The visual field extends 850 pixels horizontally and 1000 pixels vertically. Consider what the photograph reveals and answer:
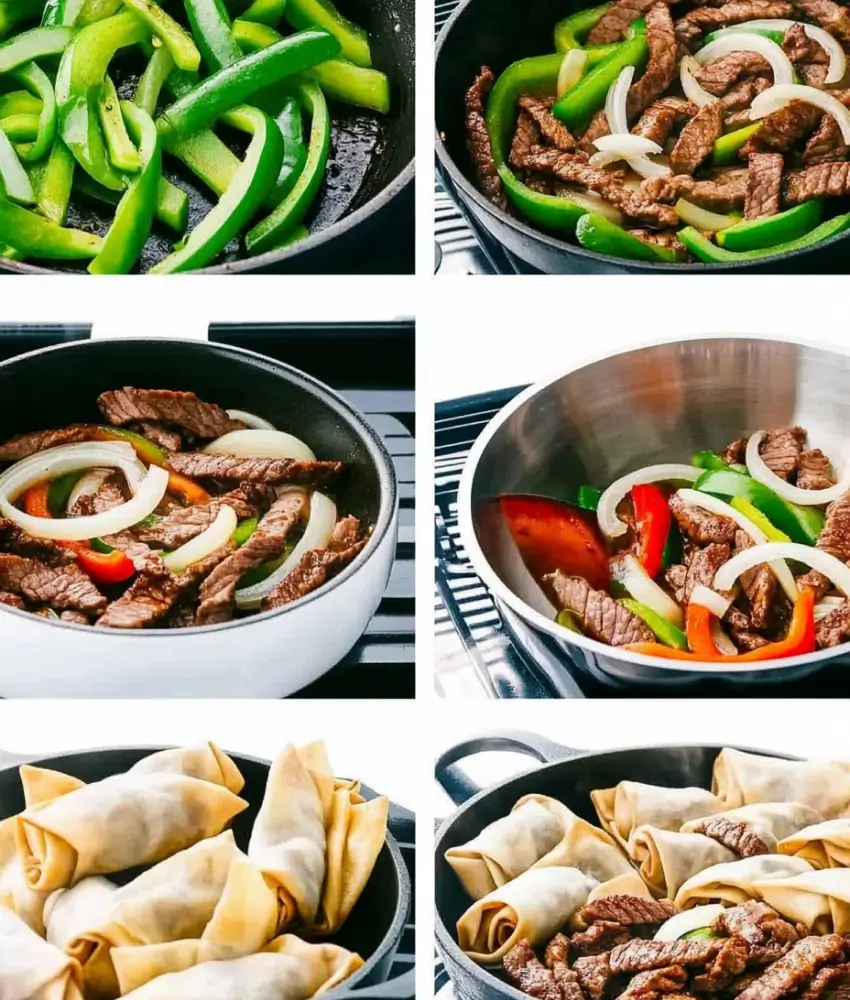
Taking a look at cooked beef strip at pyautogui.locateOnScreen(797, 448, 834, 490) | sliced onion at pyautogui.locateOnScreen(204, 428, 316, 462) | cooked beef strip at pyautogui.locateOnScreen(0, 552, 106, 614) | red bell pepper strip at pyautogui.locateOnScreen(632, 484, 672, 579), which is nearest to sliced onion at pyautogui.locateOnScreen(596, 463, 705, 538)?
red bell pepper strip at pyautogui.locateOnScreen(632, 484, 672, 579)

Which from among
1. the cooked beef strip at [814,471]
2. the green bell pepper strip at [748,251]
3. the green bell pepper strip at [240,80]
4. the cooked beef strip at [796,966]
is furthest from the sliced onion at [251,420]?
the cooked beef strip at [796,966]

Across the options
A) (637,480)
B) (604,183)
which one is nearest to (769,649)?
(637,480)

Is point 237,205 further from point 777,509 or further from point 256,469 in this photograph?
point 777,509

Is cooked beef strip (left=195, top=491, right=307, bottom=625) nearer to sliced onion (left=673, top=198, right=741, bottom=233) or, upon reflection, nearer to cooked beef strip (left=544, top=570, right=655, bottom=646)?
cooked beef strip (left=544, top=570, right=655, bottom=646)

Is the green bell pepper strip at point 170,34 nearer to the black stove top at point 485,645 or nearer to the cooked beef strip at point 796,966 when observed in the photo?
the black stove top at point 485,645

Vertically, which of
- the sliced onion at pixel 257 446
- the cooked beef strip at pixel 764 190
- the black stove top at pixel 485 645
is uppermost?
the cooked beef strip at pixel 764 190

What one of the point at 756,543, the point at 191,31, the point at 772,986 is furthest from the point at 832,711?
the point at 191,31
